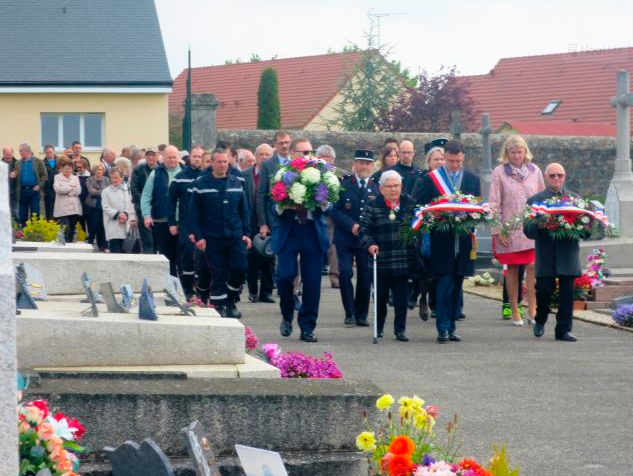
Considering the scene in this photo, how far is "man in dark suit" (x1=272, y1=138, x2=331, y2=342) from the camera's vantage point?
40.8 feet

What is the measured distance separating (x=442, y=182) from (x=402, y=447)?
25.7 feet

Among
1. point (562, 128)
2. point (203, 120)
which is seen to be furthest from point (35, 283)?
point (562, 128)

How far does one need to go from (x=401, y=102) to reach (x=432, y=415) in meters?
37.4

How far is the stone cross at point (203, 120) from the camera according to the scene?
30.4 meters

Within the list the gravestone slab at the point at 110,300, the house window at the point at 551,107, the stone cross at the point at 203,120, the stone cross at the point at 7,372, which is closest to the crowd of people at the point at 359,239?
the gravestone slab at the point at 110,300

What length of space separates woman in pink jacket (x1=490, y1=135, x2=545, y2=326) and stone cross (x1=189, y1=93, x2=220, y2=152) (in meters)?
16.9

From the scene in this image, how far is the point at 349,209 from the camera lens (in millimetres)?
14266

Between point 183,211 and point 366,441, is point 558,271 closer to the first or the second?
point 183,211

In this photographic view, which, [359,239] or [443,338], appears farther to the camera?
[359,239]

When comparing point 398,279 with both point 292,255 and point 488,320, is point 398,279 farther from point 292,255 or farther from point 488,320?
point 488,320

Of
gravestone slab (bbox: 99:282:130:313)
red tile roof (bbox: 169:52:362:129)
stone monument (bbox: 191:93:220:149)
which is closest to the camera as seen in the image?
gravestone slab (bbox: 99:282:130:313)

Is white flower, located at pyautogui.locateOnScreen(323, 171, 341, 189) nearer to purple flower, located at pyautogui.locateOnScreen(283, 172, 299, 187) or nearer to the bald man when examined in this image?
purple flower, located at pyautogui.locateOnScreen(283, 172, 299, 187)

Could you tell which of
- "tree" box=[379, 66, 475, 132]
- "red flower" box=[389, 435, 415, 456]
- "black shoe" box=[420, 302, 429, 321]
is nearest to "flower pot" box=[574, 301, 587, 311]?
"black shoe" box=[420, 302, 429, 321]

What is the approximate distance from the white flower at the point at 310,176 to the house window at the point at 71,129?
78.2 feet
